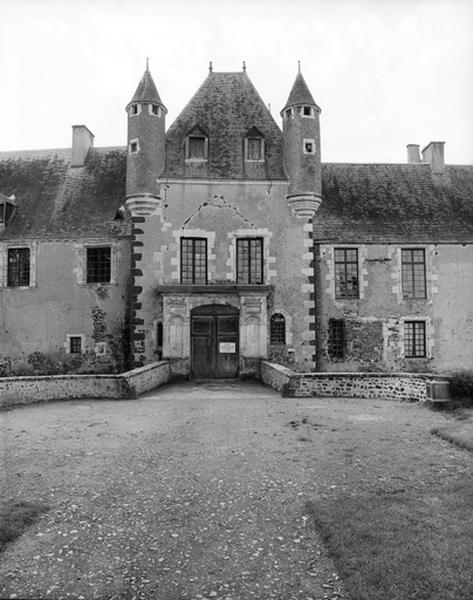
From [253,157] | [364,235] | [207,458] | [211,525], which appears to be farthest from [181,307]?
[211,525]

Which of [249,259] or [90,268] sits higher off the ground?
[249,259]

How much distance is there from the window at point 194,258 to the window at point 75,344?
16.3ft

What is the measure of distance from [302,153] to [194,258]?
5719 mm

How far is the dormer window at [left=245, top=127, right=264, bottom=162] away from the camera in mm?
20281

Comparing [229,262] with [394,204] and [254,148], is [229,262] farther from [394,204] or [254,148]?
[394,204]

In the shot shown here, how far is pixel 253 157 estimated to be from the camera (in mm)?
20312

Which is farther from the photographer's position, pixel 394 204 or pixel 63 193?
pixel 63 193

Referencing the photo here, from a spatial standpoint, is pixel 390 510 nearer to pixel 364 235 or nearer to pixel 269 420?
pixel 269 420

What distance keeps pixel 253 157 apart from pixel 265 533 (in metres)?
16.9

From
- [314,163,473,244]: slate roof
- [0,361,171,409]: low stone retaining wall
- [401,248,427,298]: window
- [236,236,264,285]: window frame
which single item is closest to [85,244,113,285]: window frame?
[236,236,264,285]: window frame

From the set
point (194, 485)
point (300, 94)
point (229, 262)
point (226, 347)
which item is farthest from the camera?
point (300, 94)

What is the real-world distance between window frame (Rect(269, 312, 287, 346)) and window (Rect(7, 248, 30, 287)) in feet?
32.6

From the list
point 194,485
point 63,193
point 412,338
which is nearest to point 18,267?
point 63,193

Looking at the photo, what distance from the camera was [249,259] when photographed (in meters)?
19.8
